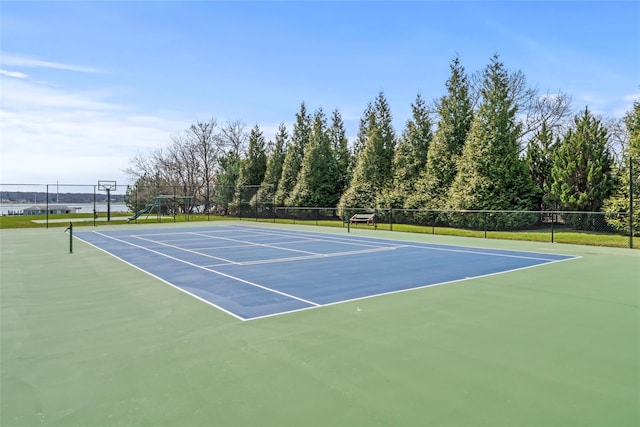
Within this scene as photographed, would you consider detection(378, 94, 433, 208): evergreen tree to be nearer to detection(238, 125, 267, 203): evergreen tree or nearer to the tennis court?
detection(238, 125, 267, 203): evergreen tree

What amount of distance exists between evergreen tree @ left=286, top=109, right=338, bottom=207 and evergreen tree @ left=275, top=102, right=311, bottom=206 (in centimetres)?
145

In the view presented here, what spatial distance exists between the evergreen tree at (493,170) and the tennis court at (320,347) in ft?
36.9

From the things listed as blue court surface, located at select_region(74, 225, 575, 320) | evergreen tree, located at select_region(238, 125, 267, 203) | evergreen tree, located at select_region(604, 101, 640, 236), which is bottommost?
blue court surface, located at select_region(74, 225, 575, 320)

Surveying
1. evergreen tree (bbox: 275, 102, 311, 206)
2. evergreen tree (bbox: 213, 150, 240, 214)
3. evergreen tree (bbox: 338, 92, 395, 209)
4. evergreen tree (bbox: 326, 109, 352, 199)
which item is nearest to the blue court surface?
evergreen tree (bbox: 338, 92, 395, 209)

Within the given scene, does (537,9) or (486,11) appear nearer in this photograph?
(486,11)

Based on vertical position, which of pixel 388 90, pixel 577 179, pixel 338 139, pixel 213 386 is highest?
pixel 388 90

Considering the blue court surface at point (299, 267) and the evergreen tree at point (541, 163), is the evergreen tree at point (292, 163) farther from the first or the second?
the blue court surface at point (299, 267)

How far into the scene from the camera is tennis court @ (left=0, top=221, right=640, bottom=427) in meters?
2.75

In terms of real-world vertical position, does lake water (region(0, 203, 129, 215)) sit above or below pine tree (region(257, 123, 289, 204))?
below

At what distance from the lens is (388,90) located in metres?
27.8

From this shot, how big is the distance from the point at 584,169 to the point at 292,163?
63.9 feet

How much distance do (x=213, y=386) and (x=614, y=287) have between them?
22.9ft

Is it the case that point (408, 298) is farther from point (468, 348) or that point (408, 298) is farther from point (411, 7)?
point (411, 7)

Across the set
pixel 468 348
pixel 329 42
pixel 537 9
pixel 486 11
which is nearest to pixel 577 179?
pixel 537 9
